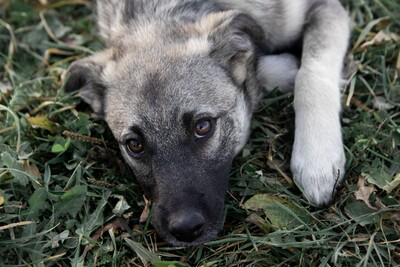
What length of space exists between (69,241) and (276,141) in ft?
4.80

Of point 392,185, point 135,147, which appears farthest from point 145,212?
point 392,185

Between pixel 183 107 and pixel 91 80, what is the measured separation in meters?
0.87

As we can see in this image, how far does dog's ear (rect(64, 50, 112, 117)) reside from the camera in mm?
3766

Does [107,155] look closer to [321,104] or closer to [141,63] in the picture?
[141,63]

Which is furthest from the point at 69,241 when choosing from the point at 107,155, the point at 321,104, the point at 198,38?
the point at 321,104

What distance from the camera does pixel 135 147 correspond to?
3383mm

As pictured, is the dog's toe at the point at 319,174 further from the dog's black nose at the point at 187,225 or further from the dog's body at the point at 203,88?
the dog's black nose at the point at 187,225

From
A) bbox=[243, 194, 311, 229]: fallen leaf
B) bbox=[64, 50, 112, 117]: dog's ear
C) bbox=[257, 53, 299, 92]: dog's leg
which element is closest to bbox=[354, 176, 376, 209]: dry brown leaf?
bbox=[243, 194, 311, 229]: fallen leaf

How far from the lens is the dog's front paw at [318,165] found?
3385mm

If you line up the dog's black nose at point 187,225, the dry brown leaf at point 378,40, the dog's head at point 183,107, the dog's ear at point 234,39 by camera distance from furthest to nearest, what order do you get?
the dry brown leaf at point 378,40 → the dog's ear at point 234,39 → the dog's head at point 183,107 → the dog's black nose at point 187,225

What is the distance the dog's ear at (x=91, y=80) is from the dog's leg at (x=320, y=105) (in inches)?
A: 50.1

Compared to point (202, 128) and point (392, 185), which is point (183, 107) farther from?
point (392, 185)

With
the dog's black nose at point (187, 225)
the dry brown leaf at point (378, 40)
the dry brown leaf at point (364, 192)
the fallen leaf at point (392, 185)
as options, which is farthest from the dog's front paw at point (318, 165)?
the dry brown leaf at point (378, 40)

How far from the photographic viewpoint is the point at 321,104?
3.69 meters
